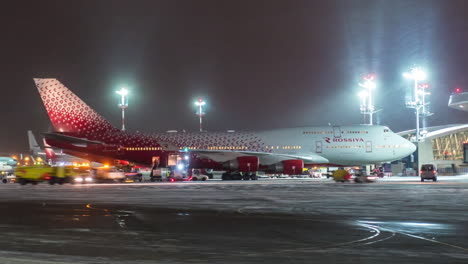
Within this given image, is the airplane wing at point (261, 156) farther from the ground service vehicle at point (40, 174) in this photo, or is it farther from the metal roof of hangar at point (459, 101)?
the metal roof of hangar at point (459, 101)

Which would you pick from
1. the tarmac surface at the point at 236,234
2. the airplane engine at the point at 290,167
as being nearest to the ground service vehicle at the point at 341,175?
the airplane engine at the point at 290,167

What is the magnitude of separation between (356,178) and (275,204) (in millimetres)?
24817

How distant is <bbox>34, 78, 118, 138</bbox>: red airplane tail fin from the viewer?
59.8 metres

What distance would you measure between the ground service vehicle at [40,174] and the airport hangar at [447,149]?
149 feet

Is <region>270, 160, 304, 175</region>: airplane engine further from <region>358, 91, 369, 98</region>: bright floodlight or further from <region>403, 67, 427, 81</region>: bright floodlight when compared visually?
<region>358, 91, 369, 98</region>: bright floodlight

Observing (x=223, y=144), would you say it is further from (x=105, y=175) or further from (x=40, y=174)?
(x=40, y=174)

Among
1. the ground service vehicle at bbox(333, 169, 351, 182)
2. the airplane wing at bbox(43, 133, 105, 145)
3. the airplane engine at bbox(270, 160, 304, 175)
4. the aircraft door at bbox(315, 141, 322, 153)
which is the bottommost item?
the ground service vehicle at bbox(333, 169, 351, 182)

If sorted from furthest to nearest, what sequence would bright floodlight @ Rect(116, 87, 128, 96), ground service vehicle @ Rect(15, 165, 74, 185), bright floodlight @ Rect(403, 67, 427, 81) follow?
A: 1. bright floodlight @ Rect(116, 87, 128, 96)
2. bright floodlight @ Rect(403, 67, 427, 81)
3. ground service vehicle @ Rect(15, 165, 74, 185)

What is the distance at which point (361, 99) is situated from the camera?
3219 inches

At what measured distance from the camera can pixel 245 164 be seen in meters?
54.5

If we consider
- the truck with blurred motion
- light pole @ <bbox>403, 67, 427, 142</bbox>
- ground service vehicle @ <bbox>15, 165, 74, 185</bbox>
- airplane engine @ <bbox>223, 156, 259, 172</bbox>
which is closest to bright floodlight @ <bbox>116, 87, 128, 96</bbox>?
the truck with blurred motion

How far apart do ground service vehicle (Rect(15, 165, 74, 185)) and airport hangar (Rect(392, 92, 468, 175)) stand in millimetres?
45360

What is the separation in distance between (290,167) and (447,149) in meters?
56.4

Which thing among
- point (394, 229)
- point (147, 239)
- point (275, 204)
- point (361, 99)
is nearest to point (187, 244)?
point (147, 239)
